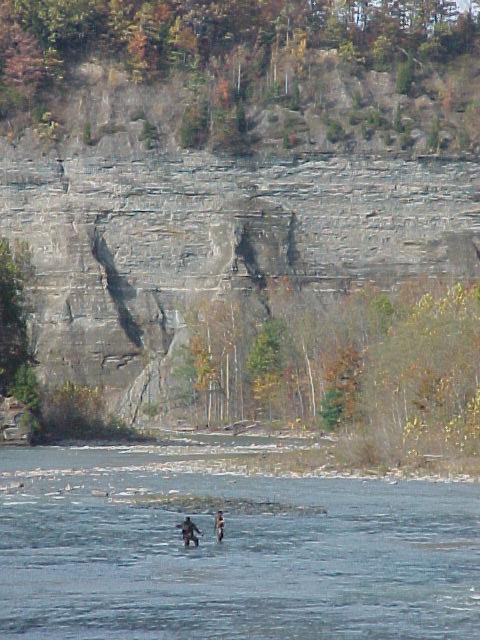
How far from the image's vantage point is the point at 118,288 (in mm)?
93688

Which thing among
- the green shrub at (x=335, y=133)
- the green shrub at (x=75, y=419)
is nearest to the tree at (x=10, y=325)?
the green shrub at (x=75, y=419)

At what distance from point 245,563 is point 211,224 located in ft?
226

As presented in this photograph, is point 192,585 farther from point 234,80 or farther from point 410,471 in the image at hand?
point 234,80

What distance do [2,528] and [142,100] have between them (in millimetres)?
72098

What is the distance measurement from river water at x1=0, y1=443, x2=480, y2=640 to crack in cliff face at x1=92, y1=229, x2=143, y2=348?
2100 inches

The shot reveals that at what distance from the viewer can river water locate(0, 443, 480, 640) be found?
21344 mm

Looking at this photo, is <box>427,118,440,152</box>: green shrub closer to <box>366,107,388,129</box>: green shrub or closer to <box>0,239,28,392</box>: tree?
<box>366,107,388,129</box>: green shrub

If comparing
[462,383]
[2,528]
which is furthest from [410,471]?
[2,528]

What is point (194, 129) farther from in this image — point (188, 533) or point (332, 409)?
point (188, 533)

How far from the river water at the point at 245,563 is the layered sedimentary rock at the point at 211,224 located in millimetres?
54225

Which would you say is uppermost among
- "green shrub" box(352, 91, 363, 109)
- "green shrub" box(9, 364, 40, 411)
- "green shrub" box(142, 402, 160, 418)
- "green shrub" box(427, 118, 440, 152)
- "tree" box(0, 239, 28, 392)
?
"green shrub" box(352, 91, 363, 109)

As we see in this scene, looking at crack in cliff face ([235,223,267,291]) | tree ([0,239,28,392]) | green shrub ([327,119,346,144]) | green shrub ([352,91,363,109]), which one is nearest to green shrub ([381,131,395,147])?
green shrub ([327,119,346,144])

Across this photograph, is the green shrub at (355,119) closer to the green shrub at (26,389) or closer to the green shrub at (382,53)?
the green shrub at (382,53)

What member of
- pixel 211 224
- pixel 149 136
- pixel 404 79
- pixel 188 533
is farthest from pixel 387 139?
pixel 188 533
